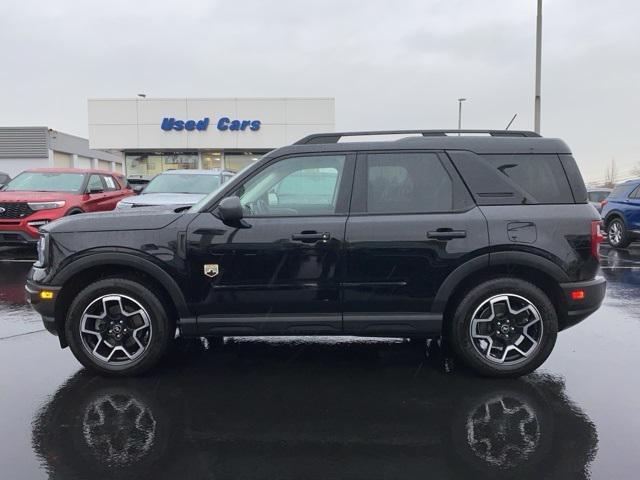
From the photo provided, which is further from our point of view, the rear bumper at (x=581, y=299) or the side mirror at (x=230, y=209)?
the rear bumper at (x=581, y=299)

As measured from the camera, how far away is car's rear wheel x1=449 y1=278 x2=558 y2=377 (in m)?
4.16

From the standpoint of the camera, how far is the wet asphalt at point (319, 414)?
9.78 ft

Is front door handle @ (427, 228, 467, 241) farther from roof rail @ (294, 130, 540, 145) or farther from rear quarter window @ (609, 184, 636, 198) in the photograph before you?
rear quarter window @ (609, 184, 636, 198)

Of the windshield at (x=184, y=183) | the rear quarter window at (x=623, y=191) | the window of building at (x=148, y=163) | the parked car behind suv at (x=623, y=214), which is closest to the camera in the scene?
the windshield at (x=184, y=183)

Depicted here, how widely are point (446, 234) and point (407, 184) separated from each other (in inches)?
20.0

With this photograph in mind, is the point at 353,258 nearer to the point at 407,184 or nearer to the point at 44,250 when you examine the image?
the point at 407,184

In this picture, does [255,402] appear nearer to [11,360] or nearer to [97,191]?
[11,360]

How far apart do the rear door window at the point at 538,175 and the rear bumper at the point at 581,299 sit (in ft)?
2.19

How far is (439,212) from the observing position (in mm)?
4168

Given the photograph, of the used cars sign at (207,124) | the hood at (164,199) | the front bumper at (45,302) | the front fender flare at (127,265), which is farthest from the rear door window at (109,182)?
the used cars sign at (207,124)

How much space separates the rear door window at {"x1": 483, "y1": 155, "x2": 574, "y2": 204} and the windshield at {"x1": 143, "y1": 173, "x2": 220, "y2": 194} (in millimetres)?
7303

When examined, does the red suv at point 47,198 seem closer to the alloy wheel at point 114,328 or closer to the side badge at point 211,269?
the alloy wheel at point 114,328

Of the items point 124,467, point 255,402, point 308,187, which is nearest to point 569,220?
point 308,187

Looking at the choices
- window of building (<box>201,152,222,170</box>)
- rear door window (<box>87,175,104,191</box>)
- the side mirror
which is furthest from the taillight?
window of building (<box>201,152,222,170</box>)
